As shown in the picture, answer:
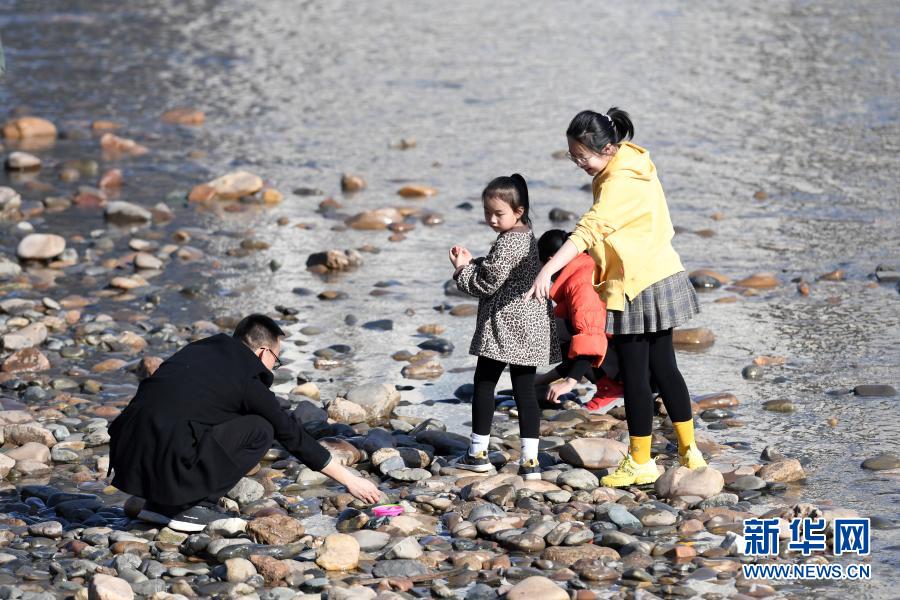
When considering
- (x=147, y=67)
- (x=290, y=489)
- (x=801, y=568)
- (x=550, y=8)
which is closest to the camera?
(x=801, y=568)

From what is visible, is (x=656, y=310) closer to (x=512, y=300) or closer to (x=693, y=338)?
(x=512, y=300)

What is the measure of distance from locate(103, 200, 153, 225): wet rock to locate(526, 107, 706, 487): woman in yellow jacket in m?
6.26

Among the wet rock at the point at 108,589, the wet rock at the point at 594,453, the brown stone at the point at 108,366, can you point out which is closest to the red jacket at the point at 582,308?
the wet rock at the point at 594,453

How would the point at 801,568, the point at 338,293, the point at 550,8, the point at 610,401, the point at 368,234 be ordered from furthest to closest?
the point at 550,8 < the point at 368,234 < the point at 338,293 < the point at 610,401 < the point at 801,568

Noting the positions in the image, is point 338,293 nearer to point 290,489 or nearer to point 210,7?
point 290,489

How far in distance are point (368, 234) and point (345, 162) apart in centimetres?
305

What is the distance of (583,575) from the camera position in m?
5.14

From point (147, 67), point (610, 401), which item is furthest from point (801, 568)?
point (147, 67)

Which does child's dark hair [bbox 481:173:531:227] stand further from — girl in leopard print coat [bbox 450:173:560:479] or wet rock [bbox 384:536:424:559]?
wet rock [bbox 384:536:424:559]

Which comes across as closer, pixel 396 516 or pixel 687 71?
pixel 396 516

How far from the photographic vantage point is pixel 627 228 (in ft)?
19.5

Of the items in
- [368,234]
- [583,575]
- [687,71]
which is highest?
[687,71]

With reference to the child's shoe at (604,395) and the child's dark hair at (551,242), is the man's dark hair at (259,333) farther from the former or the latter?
the child's shoe at (604,395)

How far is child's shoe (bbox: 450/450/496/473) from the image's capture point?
637cm
